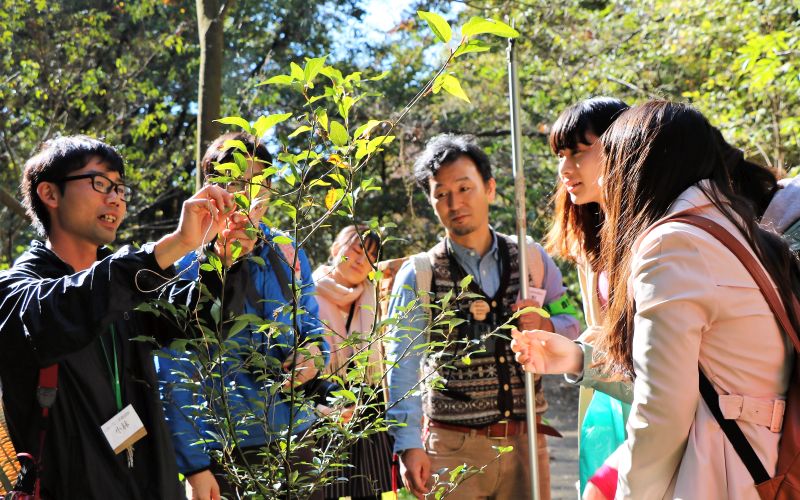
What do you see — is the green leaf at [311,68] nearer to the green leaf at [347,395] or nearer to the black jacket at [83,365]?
the green leaf at [347,395]

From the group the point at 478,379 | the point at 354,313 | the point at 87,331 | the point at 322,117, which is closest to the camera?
the point at 322,117

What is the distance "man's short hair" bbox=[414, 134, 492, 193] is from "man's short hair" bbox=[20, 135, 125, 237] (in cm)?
158

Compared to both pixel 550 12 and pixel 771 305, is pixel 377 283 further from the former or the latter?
pixel 550 12

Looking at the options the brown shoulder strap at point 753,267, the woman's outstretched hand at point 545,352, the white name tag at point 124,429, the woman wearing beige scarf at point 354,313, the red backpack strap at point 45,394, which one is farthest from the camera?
the woman wearing beige scarf at point 354,313

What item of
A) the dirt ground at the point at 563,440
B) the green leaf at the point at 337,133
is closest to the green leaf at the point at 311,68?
the green leaf at the point at 337,133

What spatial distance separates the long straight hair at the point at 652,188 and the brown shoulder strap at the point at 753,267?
6cm

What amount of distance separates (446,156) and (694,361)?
7.88 feet

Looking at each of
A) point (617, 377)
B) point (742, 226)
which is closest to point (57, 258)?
point (617, 377)

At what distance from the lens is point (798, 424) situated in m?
2.22

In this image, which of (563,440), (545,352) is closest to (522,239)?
(545,352)

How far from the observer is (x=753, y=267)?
2277 millimetres

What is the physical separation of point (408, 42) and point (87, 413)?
45.2 feet

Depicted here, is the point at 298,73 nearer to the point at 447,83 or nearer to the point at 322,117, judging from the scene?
the point at 322,117

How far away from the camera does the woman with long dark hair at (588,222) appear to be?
11.7 ft
